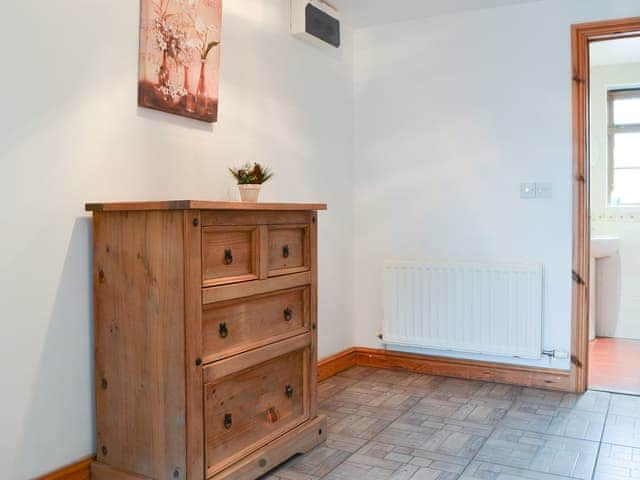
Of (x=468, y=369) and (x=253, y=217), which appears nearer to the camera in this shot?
(x=253, y=217)

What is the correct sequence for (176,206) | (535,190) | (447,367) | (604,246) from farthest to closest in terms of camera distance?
(604,246) < (447,367) < (535,190) < (176,206)

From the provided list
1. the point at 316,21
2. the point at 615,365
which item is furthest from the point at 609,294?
the point at 316,21

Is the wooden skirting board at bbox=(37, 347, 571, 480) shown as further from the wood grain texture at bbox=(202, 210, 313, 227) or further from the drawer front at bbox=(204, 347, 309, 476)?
the wood grain texture at bbox=(202, 210, 313, 227)

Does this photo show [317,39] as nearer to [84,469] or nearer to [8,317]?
[8,317]

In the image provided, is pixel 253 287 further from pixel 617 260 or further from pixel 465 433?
pixel 617 260

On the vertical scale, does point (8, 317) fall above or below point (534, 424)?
above

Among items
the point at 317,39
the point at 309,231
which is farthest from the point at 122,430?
the point at 317,39

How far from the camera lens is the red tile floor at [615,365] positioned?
3471mm

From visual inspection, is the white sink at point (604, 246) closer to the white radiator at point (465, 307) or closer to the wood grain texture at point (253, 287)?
the white radiator at point (465, 307)

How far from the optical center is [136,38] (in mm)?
2240

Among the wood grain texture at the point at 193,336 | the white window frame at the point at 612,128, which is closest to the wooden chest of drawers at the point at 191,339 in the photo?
the wood grain texture at the point at 193,336

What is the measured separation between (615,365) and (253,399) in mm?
2859

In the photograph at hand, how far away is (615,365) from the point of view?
156 inches

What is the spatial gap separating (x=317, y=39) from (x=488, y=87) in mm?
1071
